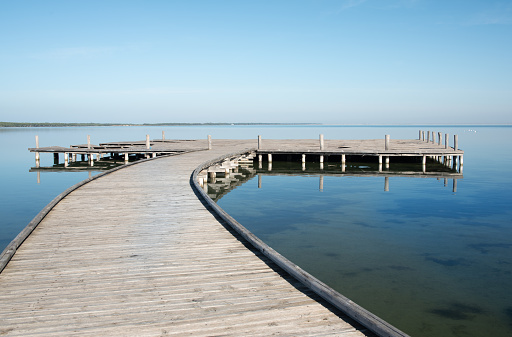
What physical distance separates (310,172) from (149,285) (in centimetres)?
2041

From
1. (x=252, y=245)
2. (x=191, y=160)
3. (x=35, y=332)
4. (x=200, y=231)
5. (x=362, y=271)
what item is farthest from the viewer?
(x=191, y=160)

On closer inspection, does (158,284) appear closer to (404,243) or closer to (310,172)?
(404,243)

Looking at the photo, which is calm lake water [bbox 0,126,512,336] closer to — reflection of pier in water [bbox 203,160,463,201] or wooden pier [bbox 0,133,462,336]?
reflection of pier in water [bbox 203,160,463,201]

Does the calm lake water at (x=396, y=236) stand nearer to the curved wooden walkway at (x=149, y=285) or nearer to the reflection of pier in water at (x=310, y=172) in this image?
the reflection of pier in water at (x=310, y=172)

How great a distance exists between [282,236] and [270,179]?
37.7 feet

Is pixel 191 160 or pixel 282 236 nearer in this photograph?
pixel 282 236

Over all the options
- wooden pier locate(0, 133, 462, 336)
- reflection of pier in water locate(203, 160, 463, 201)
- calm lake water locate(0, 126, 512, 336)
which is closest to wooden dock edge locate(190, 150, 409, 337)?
wooden pier locate(0, 133, 462, 336)

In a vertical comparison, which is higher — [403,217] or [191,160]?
[191,160]

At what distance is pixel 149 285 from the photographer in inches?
204

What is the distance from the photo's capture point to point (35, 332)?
3.99m

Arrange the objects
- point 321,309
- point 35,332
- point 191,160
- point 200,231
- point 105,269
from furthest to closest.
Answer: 1. point 191,160
2. point 200,231
3. point 105,269
4. point 321,309
5. point 35,332

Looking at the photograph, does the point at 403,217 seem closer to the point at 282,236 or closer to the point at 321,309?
the point at 282,236

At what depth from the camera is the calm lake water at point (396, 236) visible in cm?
716

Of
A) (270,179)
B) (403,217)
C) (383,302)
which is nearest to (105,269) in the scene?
(383,302)
